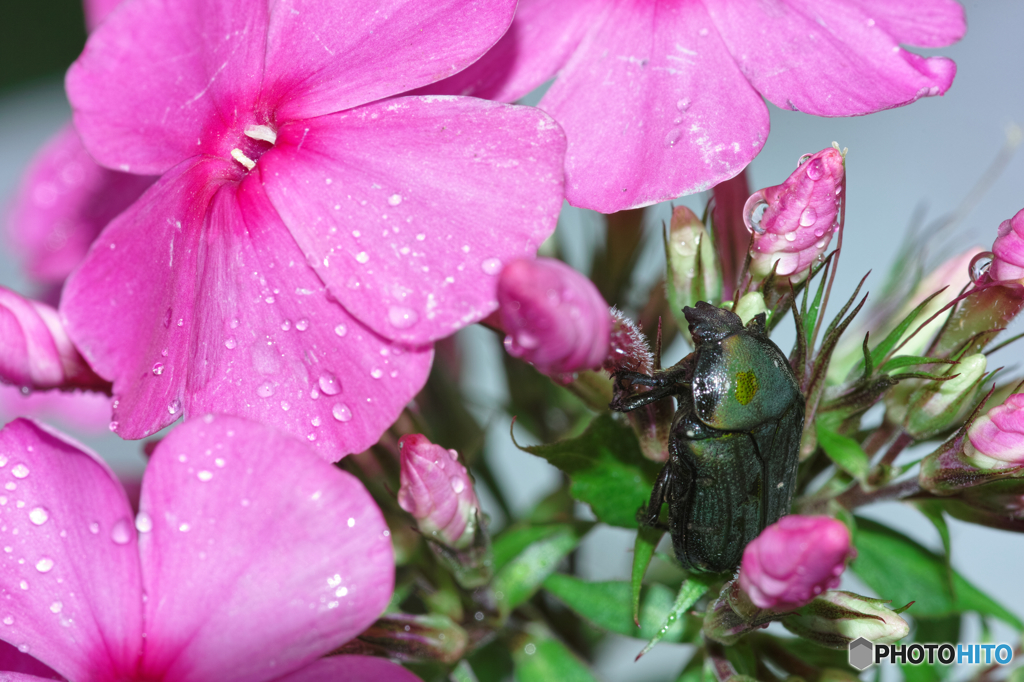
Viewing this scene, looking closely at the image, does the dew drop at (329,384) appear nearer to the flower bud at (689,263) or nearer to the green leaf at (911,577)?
the flower bud at (689,263)

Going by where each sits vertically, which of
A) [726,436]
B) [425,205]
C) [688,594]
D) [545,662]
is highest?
[425,205]

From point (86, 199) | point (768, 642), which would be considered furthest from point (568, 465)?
point (86, 199)

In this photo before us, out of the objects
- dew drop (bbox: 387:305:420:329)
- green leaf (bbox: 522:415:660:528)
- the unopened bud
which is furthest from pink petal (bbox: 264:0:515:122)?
the unopened bud

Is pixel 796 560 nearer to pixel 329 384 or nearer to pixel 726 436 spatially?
pixel 726 436

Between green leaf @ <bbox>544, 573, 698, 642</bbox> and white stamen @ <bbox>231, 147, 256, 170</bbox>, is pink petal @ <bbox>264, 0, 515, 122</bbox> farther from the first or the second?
green leaf @ <bbox>544, 573, 698, 642</bbox>

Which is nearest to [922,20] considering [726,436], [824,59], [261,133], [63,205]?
[824,59]

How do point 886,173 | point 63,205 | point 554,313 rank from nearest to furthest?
point 554,313, point 63,205, point 886,173
